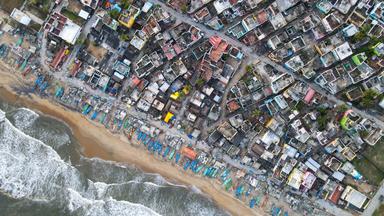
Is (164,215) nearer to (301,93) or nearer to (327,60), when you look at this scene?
(301,93)

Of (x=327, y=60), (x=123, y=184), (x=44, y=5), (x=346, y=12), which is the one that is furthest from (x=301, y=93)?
(x=44, y=5)

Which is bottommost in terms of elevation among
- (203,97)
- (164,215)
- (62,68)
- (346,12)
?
(164,215)

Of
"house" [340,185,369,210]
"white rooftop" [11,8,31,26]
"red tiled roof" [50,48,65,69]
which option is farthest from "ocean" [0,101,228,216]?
"house" [340,185,369,210]

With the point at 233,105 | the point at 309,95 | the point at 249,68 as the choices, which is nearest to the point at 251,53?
the point at 249,68

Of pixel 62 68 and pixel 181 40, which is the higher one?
pixel 181 40

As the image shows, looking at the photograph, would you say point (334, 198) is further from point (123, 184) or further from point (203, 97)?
point (123, 184)

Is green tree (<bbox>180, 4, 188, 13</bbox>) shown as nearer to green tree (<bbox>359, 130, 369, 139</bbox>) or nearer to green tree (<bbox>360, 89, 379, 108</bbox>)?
green tree (<bbox>360, 89, 379, 108</bbox>)

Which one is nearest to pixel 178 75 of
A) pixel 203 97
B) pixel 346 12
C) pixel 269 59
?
pixel 203 97

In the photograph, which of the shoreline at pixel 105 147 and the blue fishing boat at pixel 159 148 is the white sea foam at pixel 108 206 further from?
the blue fishing boat at pixel 159 148
